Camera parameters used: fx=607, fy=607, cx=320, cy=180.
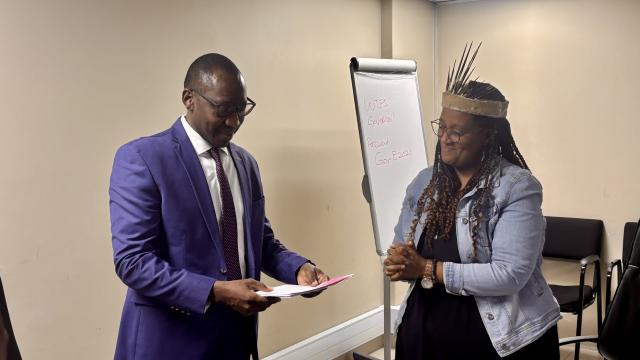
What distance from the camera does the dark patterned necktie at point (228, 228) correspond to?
171 centimetres

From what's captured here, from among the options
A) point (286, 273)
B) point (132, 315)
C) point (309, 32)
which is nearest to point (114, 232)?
point (132, 315)

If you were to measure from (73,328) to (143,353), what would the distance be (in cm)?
74

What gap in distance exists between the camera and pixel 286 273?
1.91m

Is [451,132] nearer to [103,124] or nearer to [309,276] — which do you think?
[309,276]

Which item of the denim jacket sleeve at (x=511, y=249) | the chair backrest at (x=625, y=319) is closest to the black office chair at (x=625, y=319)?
the chair backrest at (x=625, y=319)

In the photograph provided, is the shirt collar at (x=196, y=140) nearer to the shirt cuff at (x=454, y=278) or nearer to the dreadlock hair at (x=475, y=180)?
the dreadlock hair at (x=475, y=180)

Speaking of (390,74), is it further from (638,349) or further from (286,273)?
(638,349)

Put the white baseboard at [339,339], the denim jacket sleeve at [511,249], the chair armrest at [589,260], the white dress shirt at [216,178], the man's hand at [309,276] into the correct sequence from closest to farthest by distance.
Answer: the denim jacket sleeve at [511,249]
the white dress shirt at [216,178]
the man's hand at [309,276]
the chair armrest at [589,260]
the white baseboard at [339,339]

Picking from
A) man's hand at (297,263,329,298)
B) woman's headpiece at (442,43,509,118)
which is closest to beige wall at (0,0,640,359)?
man's hand at (297,263,329,298)

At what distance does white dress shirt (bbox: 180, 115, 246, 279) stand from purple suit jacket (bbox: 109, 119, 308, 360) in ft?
0.10

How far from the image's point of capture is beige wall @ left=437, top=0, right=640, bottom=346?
3.41m

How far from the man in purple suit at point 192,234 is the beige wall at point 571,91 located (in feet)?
7.10

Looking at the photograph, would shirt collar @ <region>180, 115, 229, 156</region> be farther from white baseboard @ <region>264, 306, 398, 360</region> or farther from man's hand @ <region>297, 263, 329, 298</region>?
white baseboard @ <region>264, 306, 398, 360</region>

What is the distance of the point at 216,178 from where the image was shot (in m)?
1.76
